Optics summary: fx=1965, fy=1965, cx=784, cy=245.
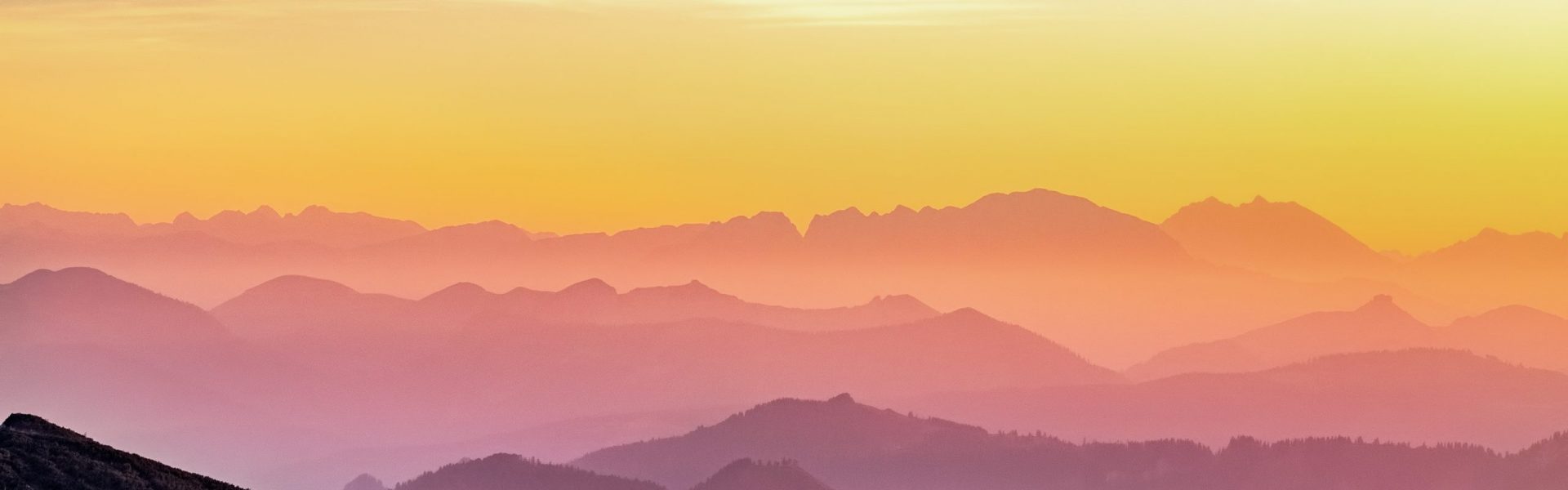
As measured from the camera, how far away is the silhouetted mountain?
2234 inches

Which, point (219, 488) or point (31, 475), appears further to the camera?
point (219, 488)

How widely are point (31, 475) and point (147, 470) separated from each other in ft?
12.6

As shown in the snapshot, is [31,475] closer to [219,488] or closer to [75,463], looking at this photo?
[75,463]

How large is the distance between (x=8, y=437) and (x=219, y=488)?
636 cm

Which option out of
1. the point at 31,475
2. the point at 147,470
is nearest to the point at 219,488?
the point at 147,470

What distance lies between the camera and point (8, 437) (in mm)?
59406

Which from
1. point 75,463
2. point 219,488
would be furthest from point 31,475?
point 219,488

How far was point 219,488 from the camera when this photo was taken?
200ft

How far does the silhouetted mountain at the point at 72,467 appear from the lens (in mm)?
56750

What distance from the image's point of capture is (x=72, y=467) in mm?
58000

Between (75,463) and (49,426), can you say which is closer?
(75,463)

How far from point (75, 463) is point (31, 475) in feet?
5.47

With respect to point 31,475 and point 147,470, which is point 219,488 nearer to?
point 147,470

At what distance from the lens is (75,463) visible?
191 feet
